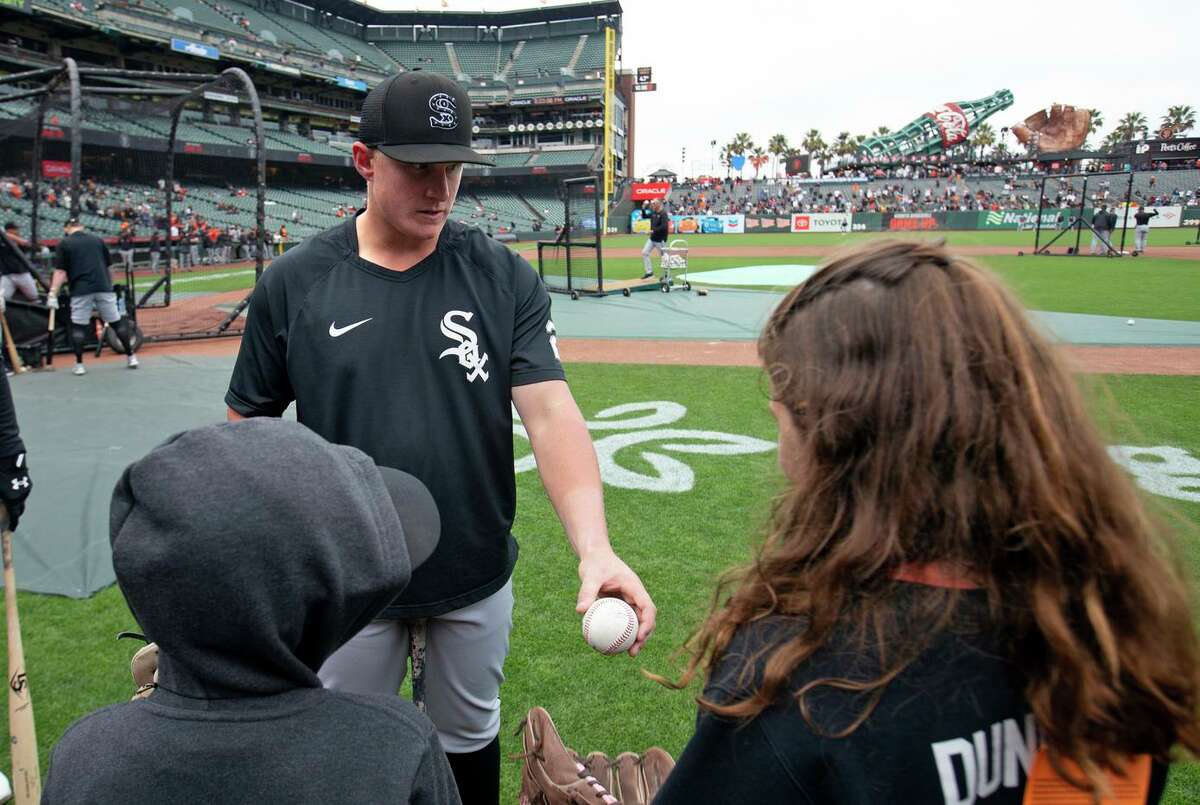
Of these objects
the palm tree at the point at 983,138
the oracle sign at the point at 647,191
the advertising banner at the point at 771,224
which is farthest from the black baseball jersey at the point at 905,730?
the palm tree at the point at 983,138

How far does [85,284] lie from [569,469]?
35.1ft

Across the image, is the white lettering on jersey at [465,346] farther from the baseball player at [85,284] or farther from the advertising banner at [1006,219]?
the advertising banner at [1006,219]

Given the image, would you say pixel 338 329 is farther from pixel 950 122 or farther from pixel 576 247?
pixel 950 122

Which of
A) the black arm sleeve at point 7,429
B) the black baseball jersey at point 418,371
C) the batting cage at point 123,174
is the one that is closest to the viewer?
the black baseball jersey at point 418,371

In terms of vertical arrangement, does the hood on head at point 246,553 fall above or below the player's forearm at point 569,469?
above

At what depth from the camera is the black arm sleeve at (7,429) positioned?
2645 mm

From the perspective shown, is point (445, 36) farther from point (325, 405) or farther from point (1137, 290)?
point (325, 405)

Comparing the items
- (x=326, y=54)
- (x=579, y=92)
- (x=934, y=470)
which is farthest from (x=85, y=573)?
(x=579, y=92)

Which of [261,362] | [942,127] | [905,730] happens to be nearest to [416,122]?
[261,362]

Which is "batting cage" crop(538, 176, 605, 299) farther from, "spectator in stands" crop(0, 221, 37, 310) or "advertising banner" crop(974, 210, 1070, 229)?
"advertising banner" crop(974, 210, 1070, 229)

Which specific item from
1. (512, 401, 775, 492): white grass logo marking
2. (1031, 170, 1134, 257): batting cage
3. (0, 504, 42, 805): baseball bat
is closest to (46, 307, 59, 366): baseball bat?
(512, 401, 775, 492): white grass logo marking

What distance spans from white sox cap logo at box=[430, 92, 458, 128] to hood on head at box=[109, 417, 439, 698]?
4.24 feet

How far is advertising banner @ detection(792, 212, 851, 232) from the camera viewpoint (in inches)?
1998

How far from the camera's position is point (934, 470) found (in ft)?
3.39
